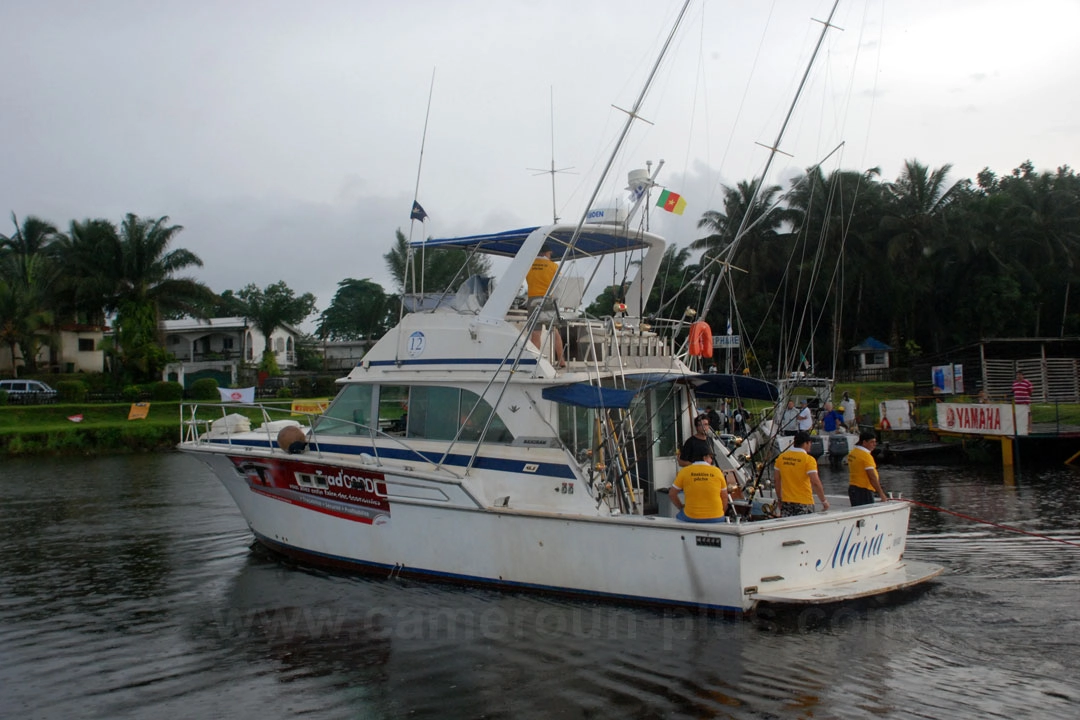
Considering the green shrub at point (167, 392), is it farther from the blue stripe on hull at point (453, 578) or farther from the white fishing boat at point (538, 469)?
the blue stripe on hull at point (453, 578)

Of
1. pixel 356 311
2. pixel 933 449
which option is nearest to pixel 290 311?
pixel 356 311

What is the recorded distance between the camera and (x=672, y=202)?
10.5 meters

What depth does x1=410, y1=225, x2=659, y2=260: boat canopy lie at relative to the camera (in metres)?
10.5

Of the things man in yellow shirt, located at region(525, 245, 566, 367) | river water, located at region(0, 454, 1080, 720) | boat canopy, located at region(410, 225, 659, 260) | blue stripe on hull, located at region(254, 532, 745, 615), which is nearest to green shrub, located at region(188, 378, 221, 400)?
river water, located at region(0, 454, 1080, 720)

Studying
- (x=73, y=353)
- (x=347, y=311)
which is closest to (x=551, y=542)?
(x=73, y=353)

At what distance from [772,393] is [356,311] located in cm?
5063

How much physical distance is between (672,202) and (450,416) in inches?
140

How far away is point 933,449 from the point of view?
72.9 feet

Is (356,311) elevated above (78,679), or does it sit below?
above

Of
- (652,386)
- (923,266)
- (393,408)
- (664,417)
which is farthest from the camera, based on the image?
(923,266)

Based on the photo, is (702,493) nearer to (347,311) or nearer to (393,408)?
(393,408)

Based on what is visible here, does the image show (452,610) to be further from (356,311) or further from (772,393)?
(356,311)

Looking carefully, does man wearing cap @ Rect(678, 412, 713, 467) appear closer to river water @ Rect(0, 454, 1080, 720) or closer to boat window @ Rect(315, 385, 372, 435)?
river water @ Rect(0, 454, 1080, 720)

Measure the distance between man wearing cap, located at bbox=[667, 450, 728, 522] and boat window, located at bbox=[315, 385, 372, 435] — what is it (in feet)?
13.5
